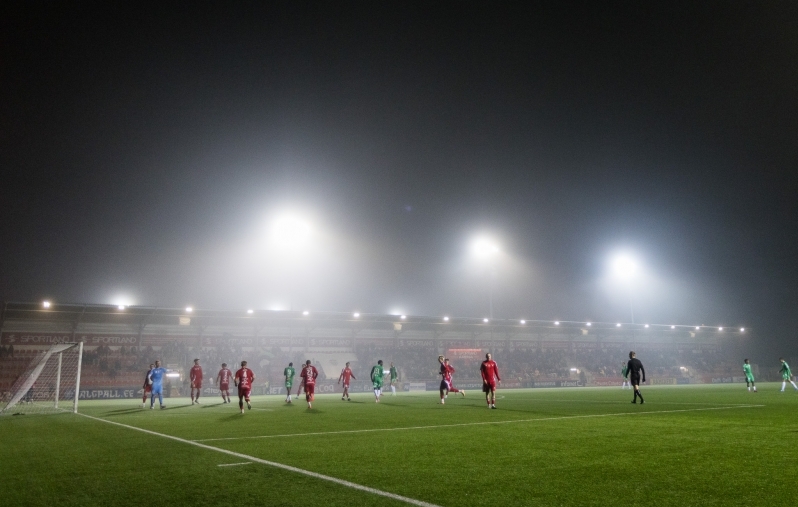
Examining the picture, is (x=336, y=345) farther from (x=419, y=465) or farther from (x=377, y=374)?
(x=419, y=465)

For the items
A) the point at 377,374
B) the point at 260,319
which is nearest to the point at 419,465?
the point at 377,374

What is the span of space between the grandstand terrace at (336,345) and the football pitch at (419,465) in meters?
30.9

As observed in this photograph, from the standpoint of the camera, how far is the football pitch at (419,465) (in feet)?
17.3

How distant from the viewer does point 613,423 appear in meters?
12.0

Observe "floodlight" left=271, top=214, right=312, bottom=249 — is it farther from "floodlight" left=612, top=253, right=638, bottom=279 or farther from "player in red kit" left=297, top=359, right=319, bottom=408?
"floodlight" left=612, top=253, right=638, bottom=279

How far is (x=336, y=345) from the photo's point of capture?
51656mm

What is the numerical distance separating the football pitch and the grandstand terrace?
1217 inches

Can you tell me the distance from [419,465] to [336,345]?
45.6m

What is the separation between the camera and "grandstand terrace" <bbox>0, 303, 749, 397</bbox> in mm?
39875

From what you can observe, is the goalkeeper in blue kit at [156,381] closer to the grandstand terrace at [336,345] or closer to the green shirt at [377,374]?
the green shirt at [377,374]

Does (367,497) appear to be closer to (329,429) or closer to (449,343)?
(329,429)

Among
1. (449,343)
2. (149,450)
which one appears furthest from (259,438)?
(449,343)

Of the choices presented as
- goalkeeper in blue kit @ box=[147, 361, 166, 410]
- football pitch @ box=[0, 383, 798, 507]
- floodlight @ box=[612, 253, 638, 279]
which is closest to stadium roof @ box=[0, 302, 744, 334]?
floodlight @ box=[612, 253, 638, 279]

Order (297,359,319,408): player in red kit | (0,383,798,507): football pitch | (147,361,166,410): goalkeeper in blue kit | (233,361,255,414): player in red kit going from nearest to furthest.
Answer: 1. (0,383,798,507): football pitch
2. (233,361,255,414): player in red kit
3. (297,359,319,408): player in red kit
4. (147,361,166,410): goalkeeper in blue kit
